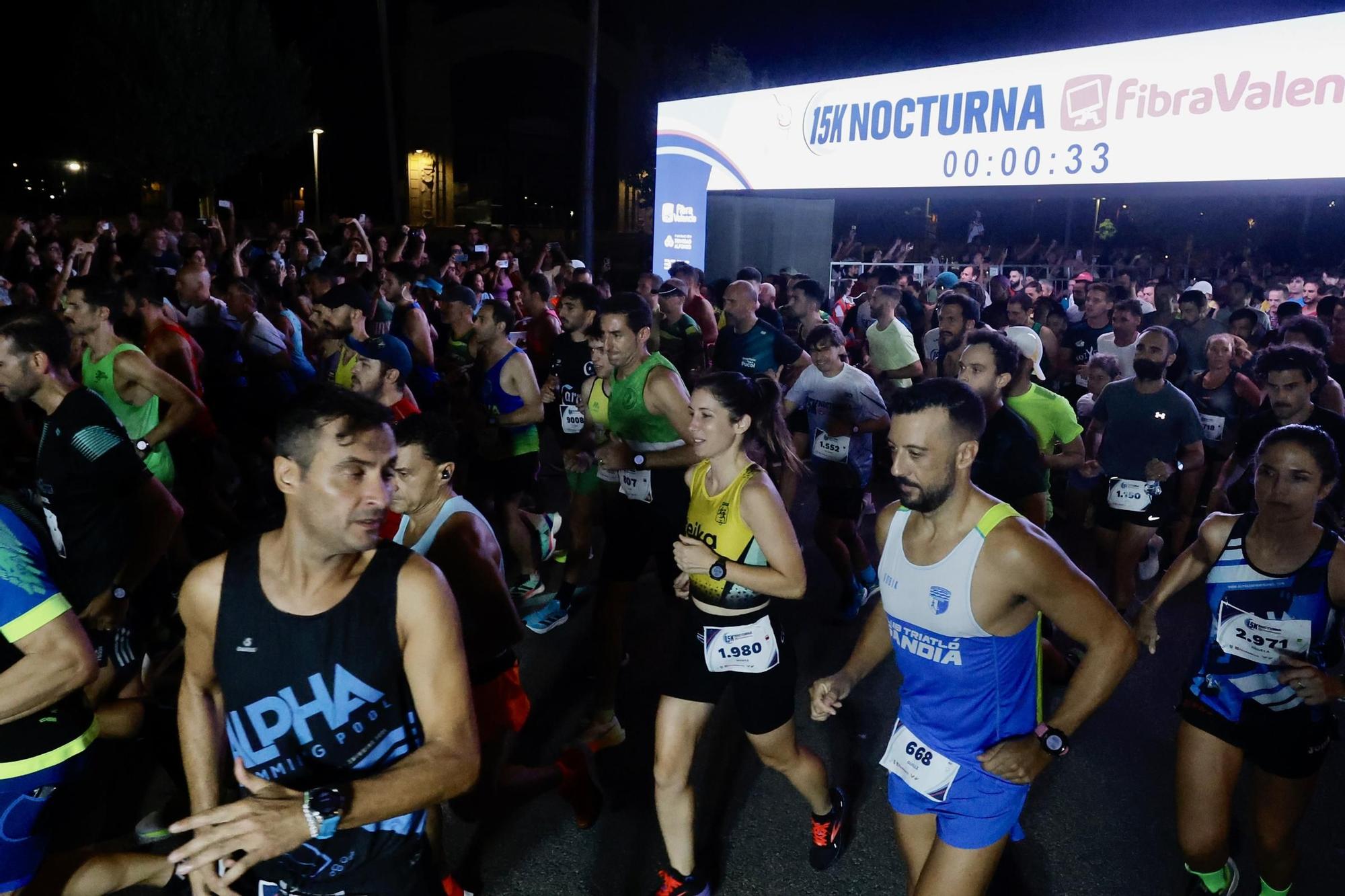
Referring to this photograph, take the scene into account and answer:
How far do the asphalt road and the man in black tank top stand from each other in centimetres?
151

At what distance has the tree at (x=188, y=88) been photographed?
937 inches

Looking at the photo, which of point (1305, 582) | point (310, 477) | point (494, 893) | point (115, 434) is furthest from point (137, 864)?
point (1305, 582)

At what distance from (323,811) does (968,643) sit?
1.64 metres

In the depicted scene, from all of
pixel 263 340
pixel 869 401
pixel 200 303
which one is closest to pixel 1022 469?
pixel 869 401

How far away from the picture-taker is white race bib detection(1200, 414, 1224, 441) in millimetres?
6738

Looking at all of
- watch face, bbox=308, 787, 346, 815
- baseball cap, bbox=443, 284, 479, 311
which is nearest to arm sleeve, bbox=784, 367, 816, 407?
baseball cap, bbox=443, 284, 479, 311

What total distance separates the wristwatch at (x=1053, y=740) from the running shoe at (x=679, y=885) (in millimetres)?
1354

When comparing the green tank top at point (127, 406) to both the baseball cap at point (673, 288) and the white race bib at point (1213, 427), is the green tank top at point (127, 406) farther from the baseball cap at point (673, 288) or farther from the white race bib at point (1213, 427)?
the white race bib at point (1213, 427)

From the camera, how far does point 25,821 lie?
2408 mm

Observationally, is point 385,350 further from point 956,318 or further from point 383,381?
point 956,318

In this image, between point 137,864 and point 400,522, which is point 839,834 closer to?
point 400,522

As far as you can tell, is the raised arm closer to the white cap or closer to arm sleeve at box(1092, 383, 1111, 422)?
arm sleeve at box(1092, 383, 1111, 422)

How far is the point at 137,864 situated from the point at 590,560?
433cm

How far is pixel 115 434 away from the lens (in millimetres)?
3762
